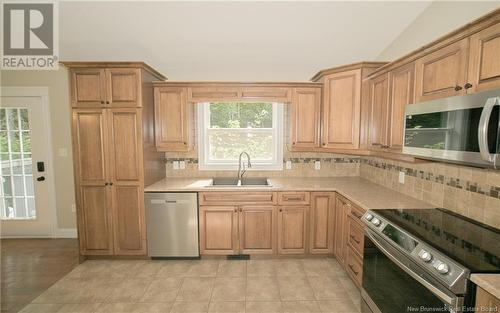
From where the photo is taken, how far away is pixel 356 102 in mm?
2842

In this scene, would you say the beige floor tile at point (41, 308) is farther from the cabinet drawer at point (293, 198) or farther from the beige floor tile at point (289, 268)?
the cabinet drawer at point (293, 198)

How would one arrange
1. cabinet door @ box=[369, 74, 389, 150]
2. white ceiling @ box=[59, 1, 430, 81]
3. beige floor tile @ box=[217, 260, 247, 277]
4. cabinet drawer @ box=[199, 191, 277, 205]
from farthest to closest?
cabinet drawer @ box=[199, 191, 277, 205]
beige floor tile @ box=[217, 260, 247, 277]
white ceiling @ box=[59, 1, 430, 81]
cabinet door @ box=[369, 74, 389, 150]

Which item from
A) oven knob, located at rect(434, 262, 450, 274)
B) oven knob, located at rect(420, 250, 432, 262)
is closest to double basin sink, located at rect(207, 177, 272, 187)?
oven knob, located at rect(420, 250, 432, 262)

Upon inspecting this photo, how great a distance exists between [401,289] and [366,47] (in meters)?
2.77

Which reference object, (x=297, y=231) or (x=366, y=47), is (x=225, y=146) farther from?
(x=366, y=47)

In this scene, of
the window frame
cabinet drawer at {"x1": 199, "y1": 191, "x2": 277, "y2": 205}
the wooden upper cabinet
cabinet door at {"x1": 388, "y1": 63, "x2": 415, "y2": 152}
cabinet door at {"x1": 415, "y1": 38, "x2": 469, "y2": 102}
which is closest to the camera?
cabinet door at {"x1": 415, "y1": 38, "x2": 469, "y2": 102}

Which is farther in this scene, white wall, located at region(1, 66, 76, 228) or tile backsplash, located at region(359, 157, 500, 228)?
white wall, located at region(1, 66, 76, 228)

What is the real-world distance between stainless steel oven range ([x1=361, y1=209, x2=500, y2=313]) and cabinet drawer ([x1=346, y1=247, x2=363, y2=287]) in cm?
26

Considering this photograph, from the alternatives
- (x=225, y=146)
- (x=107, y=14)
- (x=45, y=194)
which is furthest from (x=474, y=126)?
(x=45, y=194)

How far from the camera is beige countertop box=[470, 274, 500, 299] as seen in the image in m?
1.01

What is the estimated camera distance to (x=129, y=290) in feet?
8.11

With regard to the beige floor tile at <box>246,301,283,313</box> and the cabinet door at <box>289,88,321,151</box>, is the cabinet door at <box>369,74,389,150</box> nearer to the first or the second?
the cabinet door at <box>289,88,321,151</box>

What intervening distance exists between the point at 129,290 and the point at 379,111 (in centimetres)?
319

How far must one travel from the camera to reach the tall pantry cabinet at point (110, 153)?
2.82 metres
